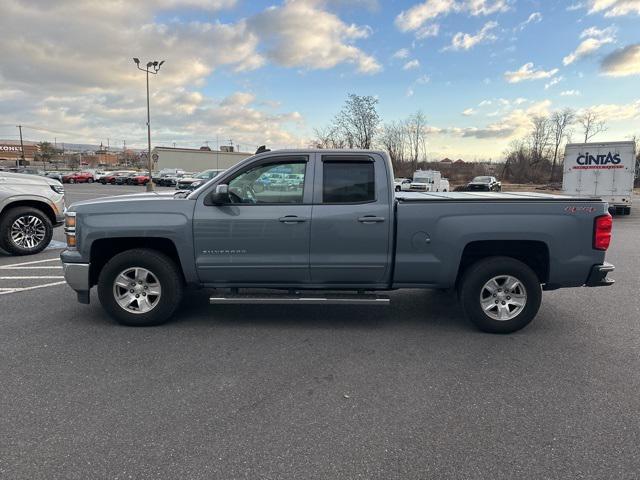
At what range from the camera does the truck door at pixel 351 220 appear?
4.62 metres

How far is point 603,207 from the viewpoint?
179 inches

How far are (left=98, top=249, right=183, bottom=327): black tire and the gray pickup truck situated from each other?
0.04 feet

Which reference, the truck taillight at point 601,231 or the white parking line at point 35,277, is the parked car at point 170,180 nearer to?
the white parking line at point 35,277

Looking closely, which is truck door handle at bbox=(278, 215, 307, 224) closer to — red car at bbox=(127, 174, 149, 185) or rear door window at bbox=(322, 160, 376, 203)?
rear door window at bbox=(322, 160, 376, 203)

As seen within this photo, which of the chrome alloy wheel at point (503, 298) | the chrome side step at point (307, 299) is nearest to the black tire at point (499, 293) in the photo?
the chrome alloy wheel at point (503, 298)

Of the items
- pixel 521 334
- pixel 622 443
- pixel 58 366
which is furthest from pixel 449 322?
pixel 58 366

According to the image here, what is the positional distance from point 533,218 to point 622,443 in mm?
2291

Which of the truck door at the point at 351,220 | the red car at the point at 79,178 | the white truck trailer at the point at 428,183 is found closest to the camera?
the truck door at the point at 351,220

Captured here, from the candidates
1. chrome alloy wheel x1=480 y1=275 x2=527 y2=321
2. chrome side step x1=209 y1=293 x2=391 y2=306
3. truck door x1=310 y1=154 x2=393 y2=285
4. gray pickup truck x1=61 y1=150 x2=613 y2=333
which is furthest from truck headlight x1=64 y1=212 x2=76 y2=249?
chrome alloy wheel x1=480 y1=275 x2=527 y2=321

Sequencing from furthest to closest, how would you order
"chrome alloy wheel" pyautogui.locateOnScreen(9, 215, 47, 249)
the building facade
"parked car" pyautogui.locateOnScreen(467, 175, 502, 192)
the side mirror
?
the building facade < "parked car" pyautogui.locateOnScreen(467, 175, 502, 192) < "chrome alloy wheel" pyautogui.locateOnScreen(9, 215, 47, 249) < the side mirror

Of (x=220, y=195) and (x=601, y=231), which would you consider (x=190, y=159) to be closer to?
(x=220, y=195)

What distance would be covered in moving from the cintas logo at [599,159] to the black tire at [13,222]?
18.9m

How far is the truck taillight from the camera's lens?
4.54 m

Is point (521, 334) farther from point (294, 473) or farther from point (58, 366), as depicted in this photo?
point (58, 366)
